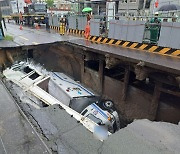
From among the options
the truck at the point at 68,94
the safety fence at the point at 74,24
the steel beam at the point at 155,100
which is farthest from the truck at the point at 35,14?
the steel beam at the point at 155,100

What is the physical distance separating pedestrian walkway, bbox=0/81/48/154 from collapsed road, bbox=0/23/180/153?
130mm

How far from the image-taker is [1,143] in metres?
2.12

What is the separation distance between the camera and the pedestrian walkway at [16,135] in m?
2.02

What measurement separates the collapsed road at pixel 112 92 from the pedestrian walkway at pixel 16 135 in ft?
0.43

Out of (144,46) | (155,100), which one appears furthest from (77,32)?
(155,100)

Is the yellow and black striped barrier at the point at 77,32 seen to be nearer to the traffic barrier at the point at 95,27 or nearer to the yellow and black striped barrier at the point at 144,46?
Answer: the traffic barrier at the point at 95,27

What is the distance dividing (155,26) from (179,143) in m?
8.09

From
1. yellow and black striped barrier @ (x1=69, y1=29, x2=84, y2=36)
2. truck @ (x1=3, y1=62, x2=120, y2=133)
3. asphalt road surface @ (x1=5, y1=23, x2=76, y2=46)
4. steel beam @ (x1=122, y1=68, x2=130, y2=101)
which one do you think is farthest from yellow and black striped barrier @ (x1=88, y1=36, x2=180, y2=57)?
yellow and black striped barrier @ (x1=69, y1=29, x2=84, y2=36)

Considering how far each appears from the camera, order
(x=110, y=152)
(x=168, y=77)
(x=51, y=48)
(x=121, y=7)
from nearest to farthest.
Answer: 1. (x=110, y=152)
2. (x=168, y=77)
3. (x=51, y=48)
4. (x=121, y=7)

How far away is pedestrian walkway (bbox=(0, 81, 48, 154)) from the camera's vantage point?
202 centimetres

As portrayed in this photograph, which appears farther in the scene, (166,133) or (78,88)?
(78,88)

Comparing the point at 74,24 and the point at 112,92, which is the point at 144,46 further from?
the point at 74,24

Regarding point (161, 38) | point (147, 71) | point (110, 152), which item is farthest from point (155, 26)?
point (110, 152)

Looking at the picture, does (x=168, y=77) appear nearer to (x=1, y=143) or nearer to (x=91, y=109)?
(x=91, y=109)
